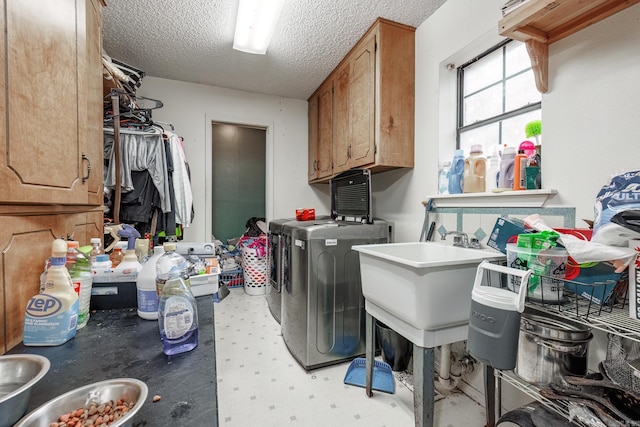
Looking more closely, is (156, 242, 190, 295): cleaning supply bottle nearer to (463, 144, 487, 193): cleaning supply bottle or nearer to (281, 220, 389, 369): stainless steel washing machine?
(281, 220, 389, 369): stainless steel washing machine

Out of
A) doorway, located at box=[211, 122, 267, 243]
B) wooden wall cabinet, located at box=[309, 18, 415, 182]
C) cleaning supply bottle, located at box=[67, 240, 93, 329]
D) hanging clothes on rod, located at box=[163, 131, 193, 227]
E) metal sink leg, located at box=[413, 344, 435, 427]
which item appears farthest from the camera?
doorway, located at box=[211, 122, 267, 243]

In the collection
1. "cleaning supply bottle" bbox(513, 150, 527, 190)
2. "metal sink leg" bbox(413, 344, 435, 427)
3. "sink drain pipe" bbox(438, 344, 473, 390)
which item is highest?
"cleaning supply bottle" bbox(513, 150, 527, 190)

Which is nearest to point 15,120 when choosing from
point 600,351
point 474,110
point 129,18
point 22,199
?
point 22,199

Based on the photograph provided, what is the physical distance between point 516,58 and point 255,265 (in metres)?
2.79

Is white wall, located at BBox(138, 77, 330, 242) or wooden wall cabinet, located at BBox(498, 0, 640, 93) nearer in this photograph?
wooden wall cabinet, located at BBox(498, 0, 640, 93)

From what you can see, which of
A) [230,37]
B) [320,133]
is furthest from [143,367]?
[320,133]

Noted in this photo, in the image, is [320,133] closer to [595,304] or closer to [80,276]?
[80,276]

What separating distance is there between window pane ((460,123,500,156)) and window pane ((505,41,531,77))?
294 mm

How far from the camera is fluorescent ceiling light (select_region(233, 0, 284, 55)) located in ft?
5.91

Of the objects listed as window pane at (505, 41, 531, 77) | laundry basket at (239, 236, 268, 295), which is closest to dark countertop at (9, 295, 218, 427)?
window pane at (505, 41, 531, 77)

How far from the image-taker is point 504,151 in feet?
4.59

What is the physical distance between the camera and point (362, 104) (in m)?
2.21

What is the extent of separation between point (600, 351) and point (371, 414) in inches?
40.3

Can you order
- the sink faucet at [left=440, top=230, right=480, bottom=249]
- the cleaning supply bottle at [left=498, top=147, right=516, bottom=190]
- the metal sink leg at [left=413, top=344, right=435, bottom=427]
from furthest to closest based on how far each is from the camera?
1. the sink faucet at [left=440, top=230, right=480, bottom=249]
2. the cleaning supply bottle at [left=498, top=147, right=516, bottom=190]
3. the metal sink leg at [left=413, top=344, right=435, bottom=427]
